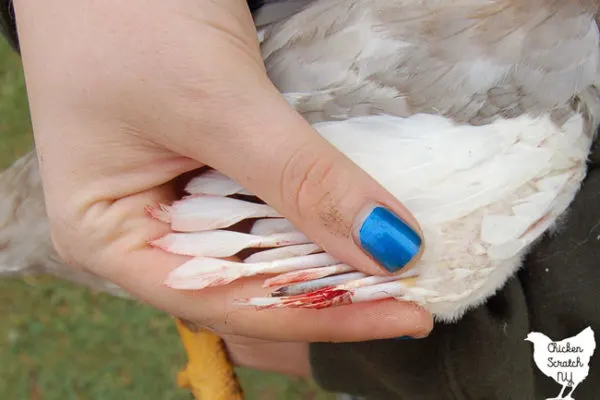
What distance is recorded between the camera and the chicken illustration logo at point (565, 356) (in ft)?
1.90

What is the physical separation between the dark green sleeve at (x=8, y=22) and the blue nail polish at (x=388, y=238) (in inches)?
16.0

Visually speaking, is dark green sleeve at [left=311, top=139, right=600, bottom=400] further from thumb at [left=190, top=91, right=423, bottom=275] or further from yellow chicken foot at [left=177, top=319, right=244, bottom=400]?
yellow chicken foot at [left=177, top=319, right=244, bottom=400]

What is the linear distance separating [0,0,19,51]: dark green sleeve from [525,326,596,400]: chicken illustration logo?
55cm

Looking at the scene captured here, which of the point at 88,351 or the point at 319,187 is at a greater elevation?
the point at 319,187

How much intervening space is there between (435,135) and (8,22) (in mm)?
423

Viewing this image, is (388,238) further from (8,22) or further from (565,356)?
(8,22)

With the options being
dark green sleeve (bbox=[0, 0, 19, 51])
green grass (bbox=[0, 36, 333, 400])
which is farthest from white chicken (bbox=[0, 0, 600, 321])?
green grass (bbox=[0, 36, 333, 400])

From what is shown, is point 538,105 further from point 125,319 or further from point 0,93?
point 0,93

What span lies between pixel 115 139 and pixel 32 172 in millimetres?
342

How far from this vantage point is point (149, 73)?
501 millimetres

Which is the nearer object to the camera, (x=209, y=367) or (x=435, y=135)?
(x=435, y=135)

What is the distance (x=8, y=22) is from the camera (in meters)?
0.67

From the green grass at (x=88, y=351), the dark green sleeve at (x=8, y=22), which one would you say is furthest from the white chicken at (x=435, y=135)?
the green grass at (x=88, y=351)

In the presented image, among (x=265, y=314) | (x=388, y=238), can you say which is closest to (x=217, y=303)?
(x=265, y=314)
